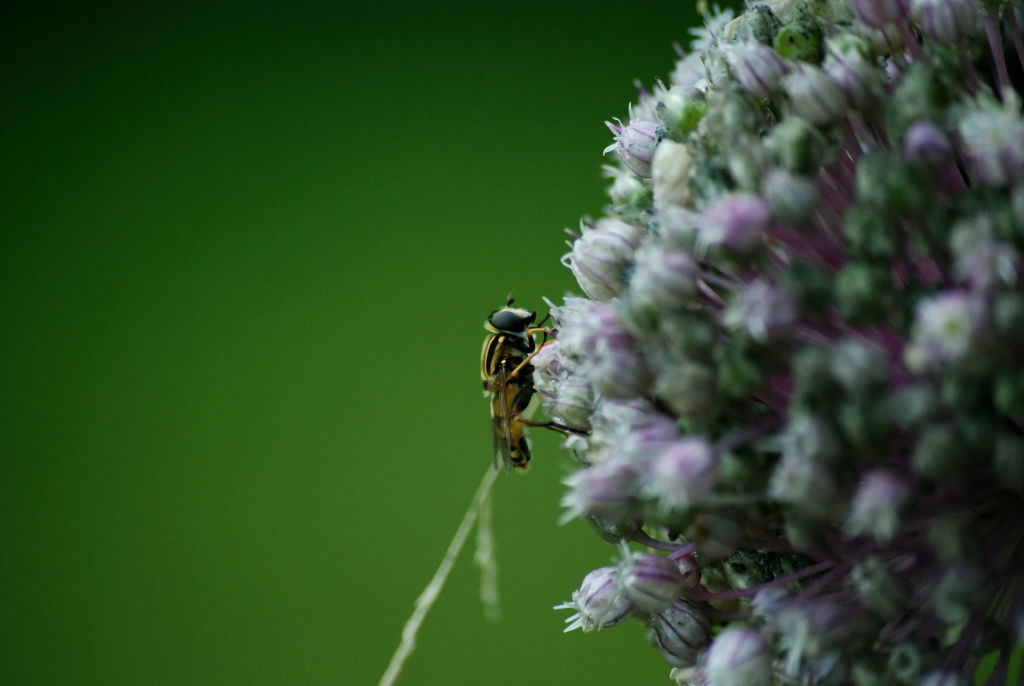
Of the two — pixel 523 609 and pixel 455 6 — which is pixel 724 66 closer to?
pixel 523 609

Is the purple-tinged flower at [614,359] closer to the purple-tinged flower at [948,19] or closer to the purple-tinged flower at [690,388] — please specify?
the purple-tinged flower at [690,388]

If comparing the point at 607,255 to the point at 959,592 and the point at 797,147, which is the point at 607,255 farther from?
the point at 959,592

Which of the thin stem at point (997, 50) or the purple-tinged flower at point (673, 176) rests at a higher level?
the purple-tinged flower at point (673, 176)

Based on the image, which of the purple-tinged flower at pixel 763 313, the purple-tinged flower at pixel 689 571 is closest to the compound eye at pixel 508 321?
the purple-tinged flower at pixel 689 571

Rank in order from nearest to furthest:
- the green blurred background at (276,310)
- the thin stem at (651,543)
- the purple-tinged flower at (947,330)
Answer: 1. the purple-tinged flower at (947,330)
2. the thin stem at (651,543)
3. the green blurred background at (276,310)

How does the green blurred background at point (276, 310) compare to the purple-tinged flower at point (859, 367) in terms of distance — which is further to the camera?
the green blurred background at point (276, 310)

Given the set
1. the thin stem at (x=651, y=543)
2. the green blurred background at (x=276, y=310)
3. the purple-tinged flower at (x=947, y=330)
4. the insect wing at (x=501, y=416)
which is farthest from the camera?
the green blurred background at (x=276, y=310)

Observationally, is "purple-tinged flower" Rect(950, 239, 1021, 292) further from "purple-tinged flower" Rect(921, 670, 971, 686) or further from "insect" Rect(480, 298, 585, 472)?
"insect" Rect(480, 298, 585, 472)

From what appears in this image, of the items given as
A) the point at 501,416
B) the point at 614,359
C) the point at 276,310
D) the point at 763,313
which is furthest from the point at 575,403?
Answer: the point at 276,310
